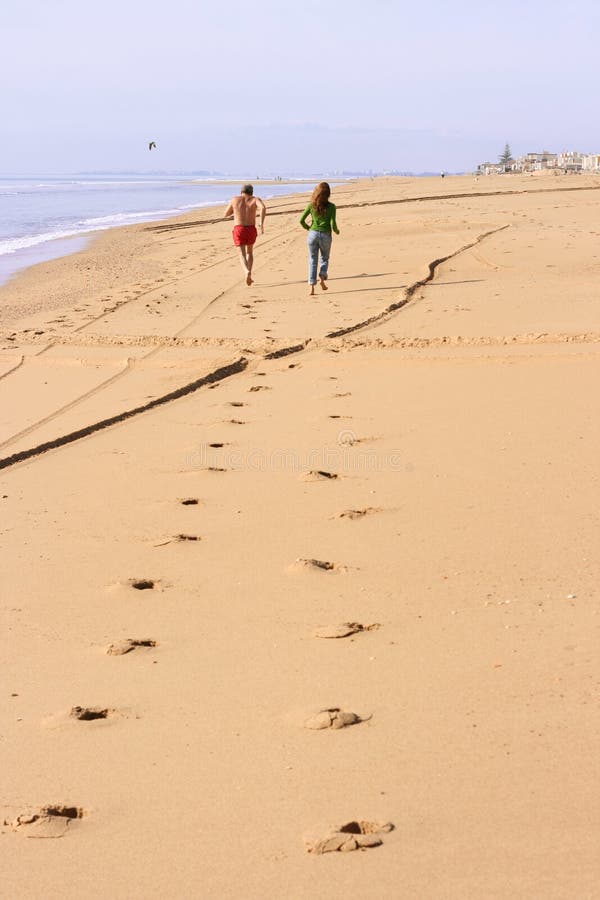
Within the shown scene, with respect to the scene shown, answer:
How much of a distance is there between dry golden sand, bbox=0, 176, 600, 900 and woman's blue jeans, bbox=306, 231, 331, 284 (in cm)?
377

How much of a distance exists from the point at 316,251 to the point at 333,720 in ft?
30.9

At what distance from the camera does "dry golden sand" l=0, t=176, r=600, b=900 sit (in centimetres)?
232

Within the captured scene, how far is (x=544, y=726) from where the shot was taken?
8.78 feet

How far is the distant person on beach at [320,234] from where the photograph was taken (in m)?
11.7

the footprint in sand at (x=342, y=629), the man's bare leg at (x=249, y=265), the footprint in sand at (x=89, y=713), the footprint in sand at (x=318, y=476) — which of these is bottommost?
the footprint in sand at (x=89, y=713)

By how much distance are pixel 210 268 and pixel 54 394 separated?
7921 millimetres

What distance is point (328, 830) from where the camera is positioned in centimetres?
235

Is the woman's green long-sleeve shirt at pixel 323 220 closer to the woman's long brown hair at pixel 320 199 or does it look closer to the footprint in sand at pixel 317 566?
the woman's long brown hair at pixel 320 199

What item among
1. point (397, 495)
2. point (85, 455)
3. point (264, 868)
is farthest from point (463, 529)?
point (85, 455)

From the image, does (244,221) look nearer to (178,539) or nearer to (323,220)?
(323,220)

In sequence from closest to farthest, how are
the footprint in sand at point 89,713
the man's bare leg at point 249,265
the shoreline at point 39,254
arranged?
the footprint in sand at point 89,713 → the man's bare leg at point 249,265 → the shoreline at point 39,254

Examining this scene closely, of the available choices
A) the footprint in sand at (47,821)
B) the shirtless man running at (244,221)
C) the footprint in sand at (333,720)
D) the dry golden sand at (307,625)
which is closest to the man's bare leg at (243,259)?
the shirtless man running at (244,221)

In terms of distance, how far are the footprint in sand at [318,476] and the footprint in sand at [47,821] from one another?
103 inches

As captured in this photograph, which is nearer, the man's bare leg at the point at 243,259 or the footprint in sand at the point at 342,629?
the footprint in sand at the point at 342,629
